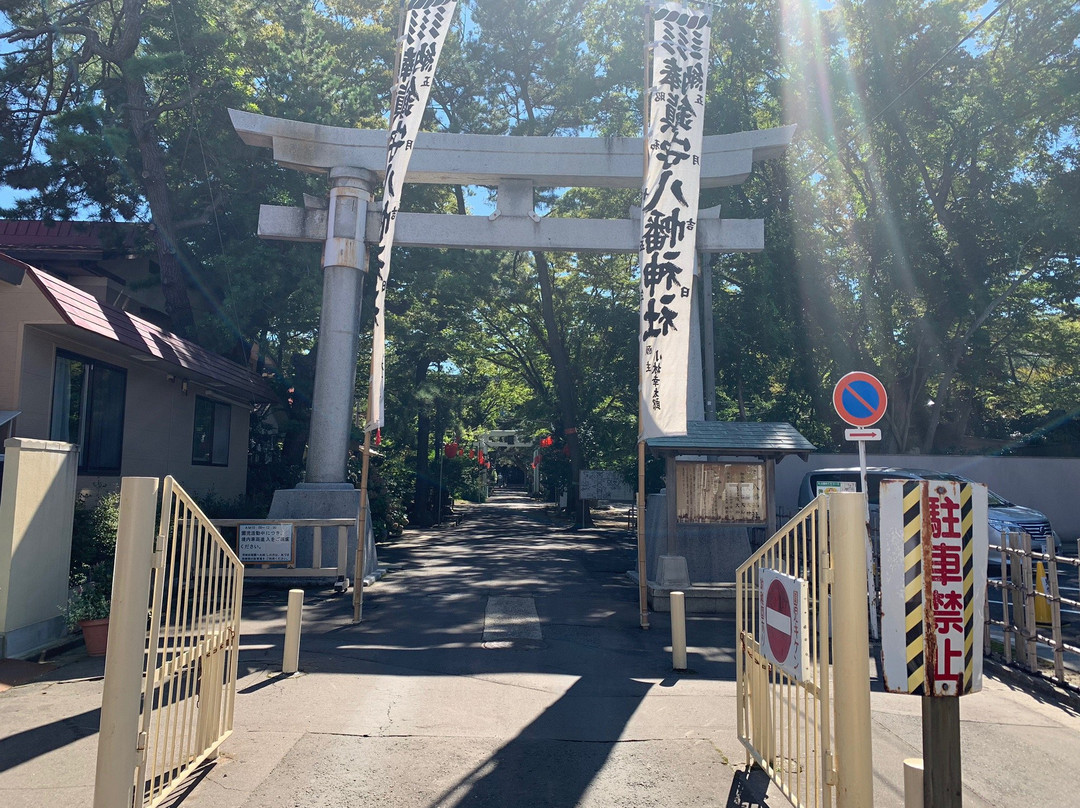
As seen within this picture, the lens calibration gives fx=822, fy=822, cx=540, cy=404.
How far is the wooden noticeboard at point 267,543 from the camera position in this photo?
13086 millimetres

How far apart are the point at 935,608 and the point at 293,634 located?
6080 mm

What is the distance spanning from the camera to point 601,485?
83.6 ft

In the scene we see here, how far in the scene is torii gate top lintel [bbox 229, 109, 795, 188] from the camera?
560 inches

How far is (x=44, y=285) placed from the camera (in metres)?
10.3

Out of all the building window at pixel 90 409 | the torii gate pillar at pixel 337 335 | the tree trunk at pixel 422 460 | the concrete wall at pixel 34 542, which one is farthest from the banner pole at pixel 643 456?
the tree trunk at pixel 422 460

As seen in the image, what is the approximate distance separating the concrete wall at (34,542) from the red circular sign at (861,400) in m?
9.02

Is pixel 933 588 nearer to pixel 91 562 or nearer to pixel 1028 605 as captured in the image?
pixel 1028 605

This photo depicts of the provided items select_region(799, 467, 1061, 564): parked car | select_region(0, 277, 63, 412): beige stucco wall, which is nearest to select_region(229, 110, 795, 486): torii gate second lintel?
select_region(0, 277, 63, 412): beige stucco wall

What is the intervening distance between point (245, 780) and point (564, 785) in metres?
2.00

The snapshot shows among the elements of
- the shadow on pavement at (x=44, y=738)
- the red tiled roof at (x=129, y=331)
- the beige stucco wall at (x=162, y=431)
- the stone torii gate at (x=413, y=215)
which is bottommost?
the shadow on pavement at (x=44, y=738)

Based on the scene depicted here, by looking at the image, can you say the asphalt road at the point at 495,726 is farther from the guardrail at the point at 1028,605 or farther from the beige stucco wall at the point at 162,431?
the beige stucco wall at the point at 162,431

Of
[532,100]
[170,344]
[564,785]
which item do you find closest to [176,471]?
[170,344]

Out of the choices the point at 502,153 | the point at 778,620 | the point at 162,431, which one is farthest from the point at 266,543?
the point at 778,620

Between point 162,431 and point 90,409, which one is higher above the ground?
point 90,409
